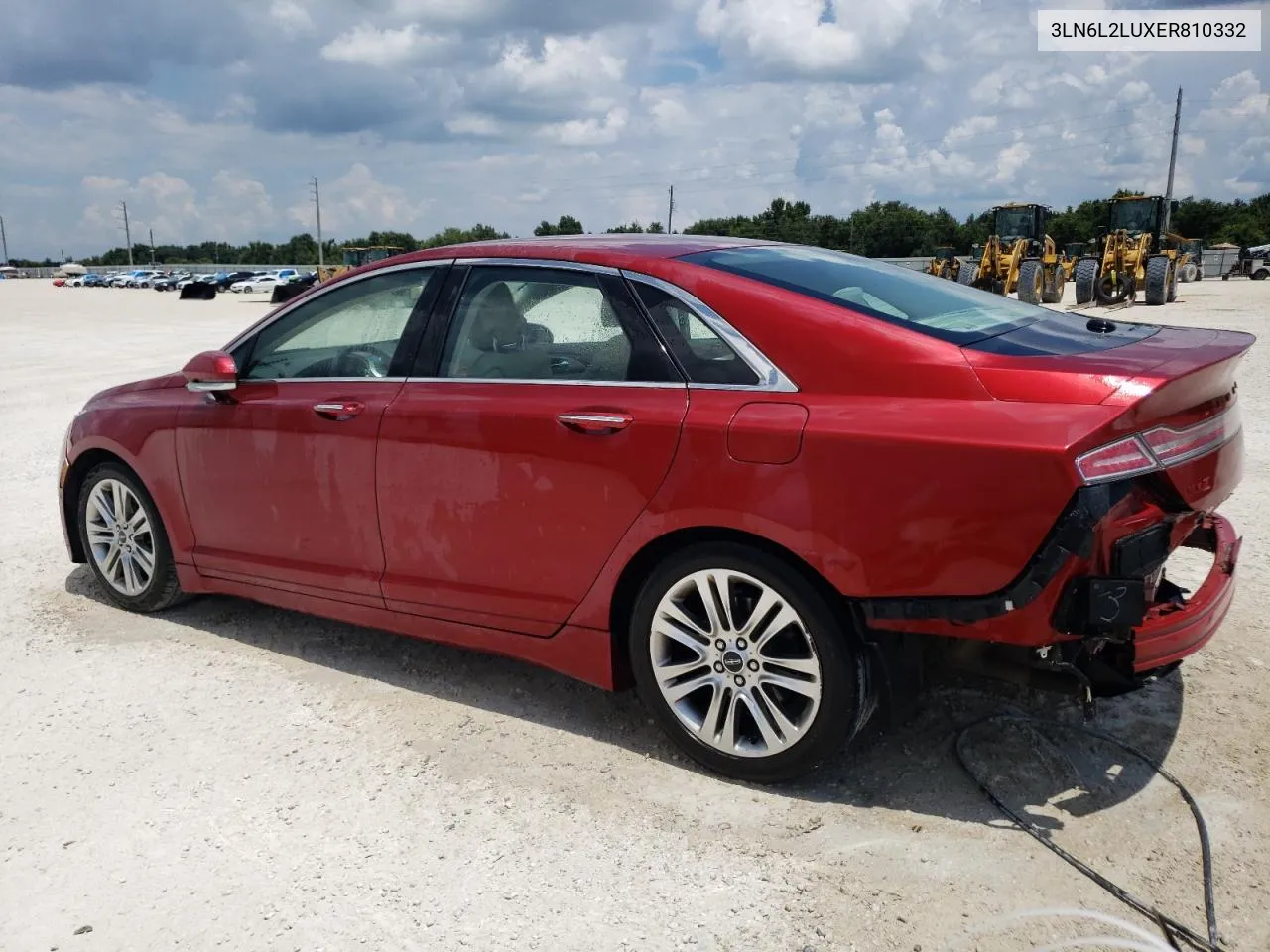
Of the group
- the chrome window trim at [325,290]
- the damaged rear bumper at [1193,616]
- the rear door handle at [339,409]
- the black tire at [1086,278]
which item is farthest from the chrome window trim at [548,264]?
the black tire at [1086,278]

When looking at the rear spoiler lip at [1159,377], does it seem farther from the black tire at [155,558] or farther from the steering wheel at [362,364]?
the black tire at [155,558]

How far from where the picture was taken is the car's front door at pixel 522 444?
3.34 meters

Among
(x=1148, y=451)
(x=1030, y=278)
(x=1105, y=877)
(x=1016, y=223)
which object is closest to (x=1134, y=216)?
(x=1016, y=223)

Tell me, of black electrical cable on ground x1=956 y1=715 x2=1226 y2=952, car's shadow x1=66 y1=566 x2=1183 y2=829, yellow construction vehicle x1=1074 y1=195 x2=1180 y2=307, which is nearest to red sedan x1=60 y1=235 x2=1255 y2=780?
car's shadow x1=66 y1=566 x2=1183 y2=829

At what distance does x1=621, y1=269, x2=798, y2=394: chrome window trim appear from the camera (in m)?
3.09

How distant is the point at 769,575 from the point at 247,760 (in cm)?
186

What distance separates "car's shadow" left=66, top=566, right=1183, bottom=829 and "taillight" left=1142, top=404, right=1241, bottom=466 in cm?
92

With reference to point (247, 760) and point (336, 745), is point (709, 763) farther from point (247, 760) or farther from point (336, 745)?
point (247, 760)

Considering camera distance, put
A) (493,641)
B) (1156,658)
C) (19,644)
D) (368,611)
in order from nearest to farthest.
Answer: (1156,658) → (493,641) → (368,611) → (19,644)

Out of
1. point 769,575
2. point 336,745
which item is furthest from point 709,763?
point 336,745

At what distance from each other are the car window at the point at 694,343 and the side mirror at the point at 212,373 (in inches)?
73.4

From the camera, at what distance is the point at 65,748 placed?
3652 millimetres

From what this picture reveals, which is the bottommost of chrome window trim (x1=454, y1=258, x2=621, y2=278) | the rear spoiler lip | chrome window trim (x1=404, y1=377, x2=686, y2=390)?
chrome window trim (x1=404, y1=377, x2=686, y2=390)

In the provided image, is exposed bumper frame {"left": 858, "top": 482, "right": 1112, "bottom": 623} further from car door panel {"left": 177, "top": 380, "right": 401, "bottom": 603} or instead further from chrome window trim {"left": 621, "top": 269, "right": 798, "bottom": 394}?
car door panel {"left": 177, "top": 380, "right": 401, "bottom": 603}
